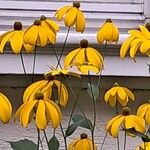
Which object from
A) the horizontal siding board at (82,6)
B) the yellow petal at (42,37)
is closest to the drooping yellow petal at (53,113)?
the yellow petal at (42,37)

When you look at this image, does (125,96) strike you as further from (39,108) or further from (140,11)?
A: (140,11)

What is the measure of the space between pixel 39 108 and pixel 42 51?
21.3 inches

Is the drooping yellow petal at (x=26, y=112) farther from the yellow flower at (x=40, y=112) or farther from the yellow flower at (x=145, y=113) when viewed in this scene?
the yellow flower at (x=145, y=113)

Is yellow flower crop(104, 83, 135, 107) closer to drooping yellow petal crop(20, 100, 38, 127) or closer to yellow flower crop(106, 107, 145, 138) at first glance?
yellow flower crop(106, 107, 145, 138)

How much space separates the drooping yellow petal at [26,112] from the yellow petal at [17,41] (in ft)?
0.40

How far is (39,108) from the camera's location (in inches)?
33.6

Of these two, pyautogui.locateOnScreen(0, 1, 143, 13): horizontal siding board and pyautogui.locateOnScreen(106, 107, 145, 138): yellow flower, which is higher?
pyautogui.locateOnScreen(0, 1, 143, 13): horizontal siding board

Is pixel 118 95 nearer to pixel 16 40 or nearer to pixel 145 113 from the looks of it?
pixel 145 113

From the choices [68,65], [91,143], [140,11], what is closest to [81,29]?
[68,65]

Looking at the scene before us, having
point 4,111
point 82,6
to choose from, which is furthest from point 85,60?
point 82,6

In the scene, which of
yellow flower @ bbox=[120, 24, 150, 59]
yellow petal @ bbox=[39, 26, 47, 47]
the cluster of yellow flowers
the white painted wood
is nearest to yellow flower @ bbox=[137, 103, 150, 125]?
the cluster of yellow flowers

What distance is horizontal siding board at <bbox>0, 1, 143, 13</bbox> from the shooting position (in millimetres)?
1441

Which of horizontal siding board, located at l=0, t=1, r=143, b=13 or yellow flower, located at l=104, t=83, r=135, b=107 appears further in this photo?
horizontal siding board, located at l=0, t=1, r=143, b=13

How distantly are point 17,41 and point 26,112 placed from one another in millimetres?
152
